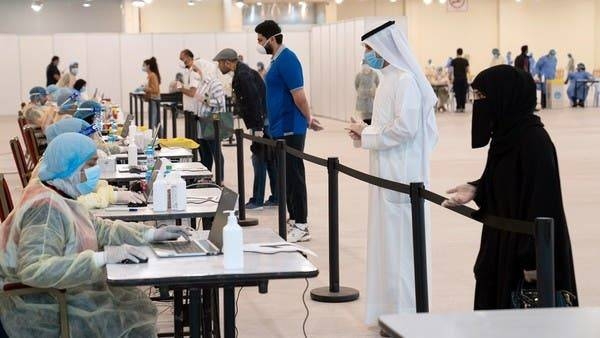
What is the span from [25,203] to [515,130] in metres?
1.93

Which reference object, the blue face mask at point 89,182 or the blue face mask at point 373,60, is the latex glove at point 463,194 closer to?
the blue face mask at point 89,182

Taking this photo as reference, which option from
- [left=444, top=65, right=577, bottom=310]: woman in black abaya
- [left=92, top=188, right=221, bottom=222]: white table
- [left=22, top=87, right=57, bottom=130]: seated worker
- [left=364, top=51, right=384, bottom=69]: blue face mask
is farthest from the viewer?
[left=22, top=87, right=57, bottom=130]: seated worker

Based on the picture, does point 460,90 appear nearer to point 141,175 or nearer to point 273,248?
point 141,175

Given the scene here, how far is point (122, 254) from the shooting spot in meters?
4.34

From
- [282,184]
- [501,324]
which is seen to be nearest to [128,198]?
[282,184]

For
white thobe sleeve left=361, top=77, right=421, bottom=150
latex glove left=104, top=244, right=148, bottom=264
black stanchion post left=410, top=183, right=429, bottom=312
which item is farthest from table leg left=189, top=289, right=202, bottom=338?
white thobe sleeve left=361, top=77, right=421, bottom=150

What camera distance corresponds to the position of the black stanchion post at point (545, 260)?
3.76 m

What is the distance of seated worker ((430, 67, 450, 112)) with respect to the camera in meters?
32.2

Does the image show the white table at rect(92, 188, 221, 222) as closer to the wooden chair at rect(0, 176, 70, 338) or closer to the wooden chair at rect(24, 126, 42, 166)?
the wooden chair at rect(0, 176, 70, 338)

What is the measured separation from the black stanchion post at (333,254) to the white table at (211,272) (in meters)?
2.54

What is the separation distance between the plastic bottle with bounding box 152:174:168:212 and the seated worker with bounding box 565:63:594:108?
28548 mm

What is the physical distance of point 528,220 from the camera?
13.2ft

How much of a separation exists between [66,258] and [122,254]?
0.22 metres

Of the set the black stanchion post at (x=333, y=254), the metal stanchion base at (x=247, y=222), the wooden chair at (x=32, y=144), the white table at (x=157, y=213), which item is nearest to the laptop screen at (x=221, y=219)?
the white table at (x=157, y=213)
